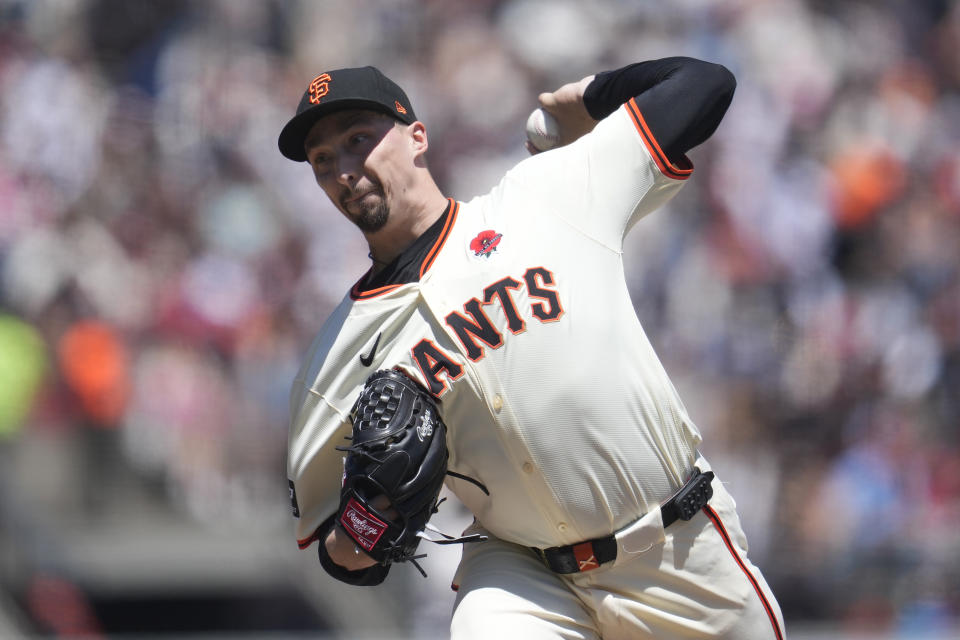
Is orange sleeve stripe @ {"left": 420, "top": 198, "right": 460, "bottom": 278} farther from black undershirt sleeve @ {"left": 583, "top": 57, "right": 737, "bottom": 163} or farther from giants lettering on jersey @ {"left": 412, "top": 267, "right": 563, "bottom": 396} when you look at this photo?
black undershirt sleeve @ {"left": 583, "top": 57, "right": 737, "bottom": 163}

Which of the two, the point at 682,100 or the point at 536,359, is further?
the point at 682,100

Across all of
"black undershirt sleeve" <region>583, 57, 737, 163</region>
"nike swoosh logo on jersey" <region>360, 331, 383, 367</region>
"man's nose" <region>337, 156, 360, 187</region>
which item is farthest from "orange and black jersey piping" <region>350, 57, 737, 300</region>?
"man's nose" <region>337, 156, 360, 187</region>

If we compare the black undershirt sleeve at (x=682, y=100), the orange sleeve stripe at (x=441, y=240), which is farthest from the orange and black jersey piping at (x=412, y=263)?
the black undershirt sleeve at (x=682, y=100)

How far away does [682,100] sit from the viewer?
2.78 metres

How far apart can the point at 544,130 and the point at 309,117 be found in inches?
26.4

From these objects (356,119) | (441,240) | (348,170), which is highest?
(356,119)

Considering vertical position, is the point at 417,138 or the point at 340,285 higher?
the point at 417,138

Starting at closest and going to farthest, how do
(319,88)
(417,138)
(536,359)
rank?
(536,359) < (319,88) < (417,138)

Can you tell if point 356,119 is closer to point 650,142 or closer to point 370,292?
point 370,292

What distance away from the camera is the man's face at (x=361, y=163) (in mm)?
2777

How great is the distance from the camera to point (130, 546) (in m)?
6.11

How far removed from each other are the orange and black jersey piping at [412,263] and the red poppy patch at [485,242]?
94 millimetres

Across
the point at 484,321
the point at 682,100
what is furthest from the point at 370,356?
the point at 682,100

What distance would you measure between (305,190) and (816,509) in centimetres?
356
